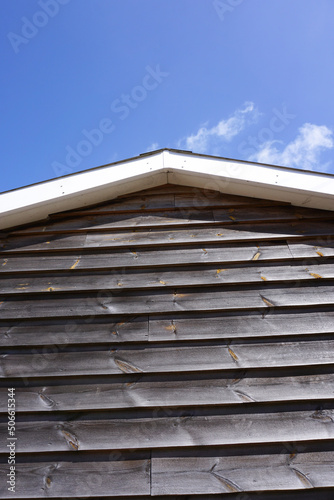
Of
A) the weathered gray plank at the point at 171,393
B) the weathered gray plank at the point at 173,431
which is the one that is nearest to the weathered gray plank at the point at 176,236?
the weathered gray plank at the point at 171,393

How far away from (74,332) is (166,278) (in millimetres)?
691

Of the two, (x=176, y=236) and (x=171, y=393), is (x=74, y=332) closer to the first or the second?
(x=171, y=393)

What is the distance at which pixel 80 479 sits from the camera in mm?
1609

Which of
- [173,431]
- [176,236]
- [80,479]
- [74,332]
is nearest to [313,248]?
[176,236]

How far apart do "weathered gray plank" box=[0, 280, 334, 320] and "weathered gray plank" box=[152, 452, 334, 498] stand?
81cm

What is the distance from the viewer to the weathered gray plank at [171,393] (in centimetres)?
174

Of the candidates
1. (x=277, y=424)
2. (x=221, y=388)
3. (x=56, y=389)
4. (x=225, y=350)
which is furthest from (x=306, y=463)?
(x=56, y=389)

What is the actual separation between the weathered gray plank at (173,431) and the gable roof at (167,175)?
1408mm

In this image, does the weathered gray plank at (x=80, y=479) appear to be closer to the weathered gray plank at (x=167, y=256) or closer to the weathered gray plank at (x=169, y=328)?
the weathered gray plank at (x=169, y=328)

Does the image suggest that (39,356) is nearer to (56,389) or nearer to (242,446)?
(56,389)

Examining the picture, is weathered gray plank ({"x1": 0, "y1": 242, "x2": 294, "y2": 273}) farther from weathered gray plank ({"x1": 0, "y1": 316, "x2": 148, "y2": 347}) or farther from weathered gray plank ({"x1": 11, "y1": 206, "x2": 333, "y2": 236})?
weathered gray plank ({"x1": 0, "y1": 316, "x2": 148, "y2": 347})

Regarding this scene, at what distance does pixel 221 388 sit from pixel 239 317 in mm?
443

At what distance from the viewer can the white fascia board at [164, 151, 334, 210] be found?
2.19 meters

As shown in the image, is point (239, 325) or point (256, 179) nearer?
point (239, 325)
